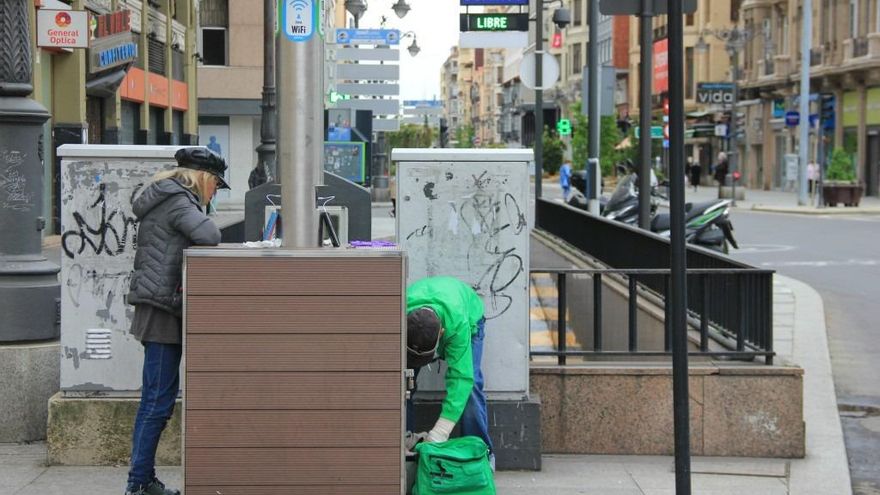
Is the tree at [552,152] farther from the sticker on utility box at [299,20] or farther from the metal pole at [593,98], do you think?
the sticker on utility box at [299,20]

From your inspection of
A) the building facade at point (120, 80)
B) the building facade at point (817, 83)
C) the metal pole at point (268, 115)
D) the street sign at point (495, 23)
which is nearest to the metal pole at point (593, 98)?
the street sign at point (495, 23)

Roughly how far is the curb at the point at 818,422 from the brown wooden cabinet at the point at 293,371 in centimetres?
246

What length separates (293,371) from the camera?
18.7ft

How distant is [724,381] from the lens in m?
7.55

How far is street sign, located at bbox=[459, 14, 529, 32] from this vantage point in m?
22.4

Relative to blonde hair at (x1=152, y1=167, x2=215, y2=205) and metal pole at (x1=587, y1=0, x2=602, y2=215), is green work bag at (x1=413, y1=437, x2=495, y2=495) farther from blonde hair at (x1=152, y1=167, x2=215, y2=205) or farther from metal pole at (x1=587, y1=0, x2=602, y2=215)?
metal pole at (x1=587, y1=0, x2=602, y2=215)

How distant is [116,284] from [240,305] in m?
1.68

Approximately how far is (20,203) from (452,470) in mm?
3123

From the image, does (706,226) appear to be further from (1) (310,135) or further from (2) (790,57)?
(2) (790,57)

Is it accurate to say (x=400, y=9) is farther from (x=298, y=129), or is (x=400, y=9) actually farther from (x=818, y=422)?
(x=298, y=129)

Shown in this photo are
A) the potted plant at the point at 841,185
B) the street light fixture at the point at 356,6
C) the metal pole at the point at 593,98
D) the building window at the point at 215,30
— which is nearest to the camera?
the metal pole at the point at 593,98

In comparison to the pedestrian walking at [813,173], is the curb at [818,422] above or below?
below

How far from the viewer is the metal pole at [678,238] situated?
16.1ft

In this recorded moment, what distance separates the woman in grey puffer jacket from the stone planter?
127ft
